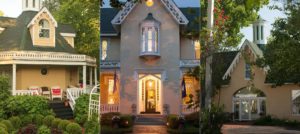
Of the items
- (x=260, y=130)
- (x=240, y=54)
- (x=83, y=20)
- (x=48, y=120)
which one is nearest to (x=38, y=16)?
(x=48, y=120)

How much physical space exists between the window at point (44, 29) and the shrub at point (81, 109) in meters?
2.11

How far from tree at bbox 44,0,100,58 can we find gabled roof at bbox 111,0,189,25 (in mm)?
2684

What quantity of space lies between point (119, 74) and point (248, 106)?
1.55 metres

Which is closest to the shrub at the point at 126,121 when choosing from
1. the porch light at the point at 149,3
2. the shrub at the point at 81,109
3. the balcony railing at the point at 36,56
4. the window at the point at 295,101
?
the porch light at the point at 149,3

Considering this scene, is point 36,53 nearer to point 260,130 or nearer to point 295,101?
point 260,130

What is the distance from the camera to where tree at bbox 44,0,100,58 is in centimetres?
711

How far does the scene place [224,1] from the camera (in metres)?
4.67

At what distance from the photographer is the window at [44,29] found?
37.7ft

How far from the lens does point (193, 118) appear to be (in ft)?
11.3

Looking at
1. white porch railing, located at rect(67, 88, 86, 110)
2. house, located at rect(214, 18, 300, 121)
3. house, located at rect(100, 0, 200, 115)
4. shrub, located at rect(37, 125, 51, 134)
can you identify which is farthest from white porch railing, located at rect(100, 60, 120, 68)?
shrub, located at rect(37, 125, 51, 134)

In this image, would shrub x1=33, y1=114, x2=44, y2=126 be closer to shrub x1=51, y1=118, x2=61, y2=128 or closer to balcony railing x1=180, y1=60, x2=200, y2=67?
shrub x1=51, y1=118, x2=61, y2=128

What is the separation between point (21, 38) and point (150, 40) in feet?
32.6

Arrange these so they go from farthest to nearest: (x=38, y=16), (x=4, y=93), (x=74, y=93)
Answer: (x=38, y=16), (x=4, y=93), (x=74, y=93)

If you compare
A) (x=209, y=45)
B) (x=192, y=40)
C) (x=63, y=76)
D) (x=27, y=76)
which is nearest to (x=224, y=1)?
(x=209, y=45)
